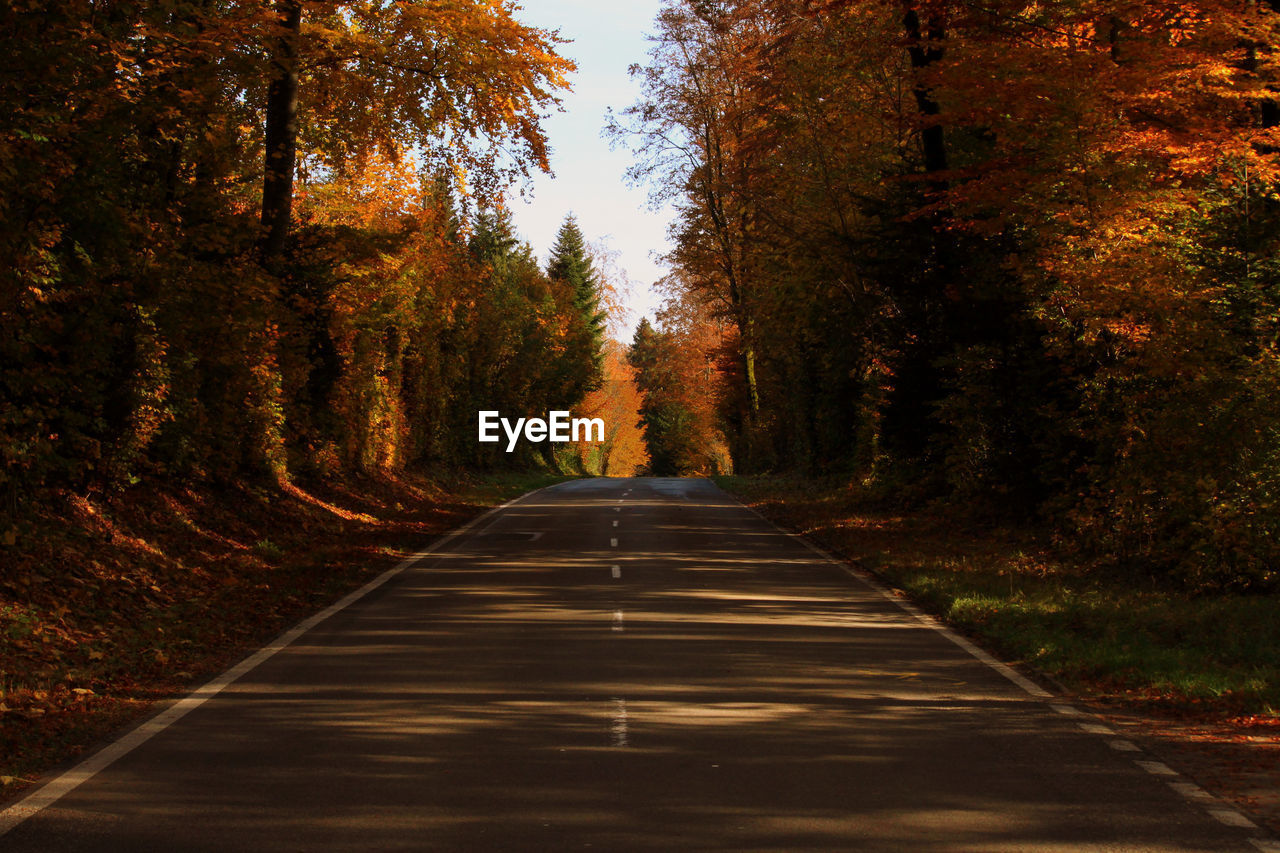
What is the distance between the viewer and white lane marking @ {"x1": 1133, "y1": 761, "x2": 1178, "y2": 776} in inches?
281

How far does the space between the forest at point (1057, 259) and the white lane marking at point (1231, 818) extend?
7.93m

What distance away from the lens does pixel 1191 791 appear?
6.71 m

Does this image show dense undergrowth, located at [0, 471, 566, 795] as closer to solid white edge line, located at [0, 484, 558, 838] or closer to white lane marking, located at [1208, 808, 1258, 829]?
solid white edge line, located at [0, 484, 558, 838]

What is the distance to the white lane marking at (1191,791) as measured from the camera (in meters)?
6.59

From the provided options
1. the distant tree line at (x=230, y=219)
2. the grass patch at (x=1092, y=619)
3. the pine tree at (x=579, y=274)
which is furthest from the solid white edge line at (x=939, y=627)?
the pine tree at (x=579, y=274)

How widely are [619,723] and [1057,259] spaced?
10.9 meters

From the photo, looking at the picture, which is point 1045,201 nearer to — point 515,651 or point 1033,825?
point 515,651

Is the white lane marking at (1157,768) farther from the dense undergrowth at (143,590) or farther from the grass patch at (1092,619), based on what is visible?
the dense undergrowth at (143,590)

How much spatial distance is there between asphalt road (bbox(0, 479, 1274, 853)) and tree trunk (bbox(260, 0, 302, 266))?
11.2 m

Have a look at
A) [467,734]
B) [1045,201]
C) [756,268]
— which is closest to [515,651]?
[467,734]

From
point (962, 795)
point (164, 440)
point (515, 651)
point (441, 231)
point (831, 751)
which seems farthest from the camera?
point (441, 231)

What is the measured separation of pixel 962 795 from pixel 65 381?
10892 millimetres

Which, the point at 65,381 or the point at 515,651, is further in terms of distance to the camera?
the point at 65,381

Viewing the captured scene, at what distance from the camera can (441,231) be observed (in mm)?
39406
